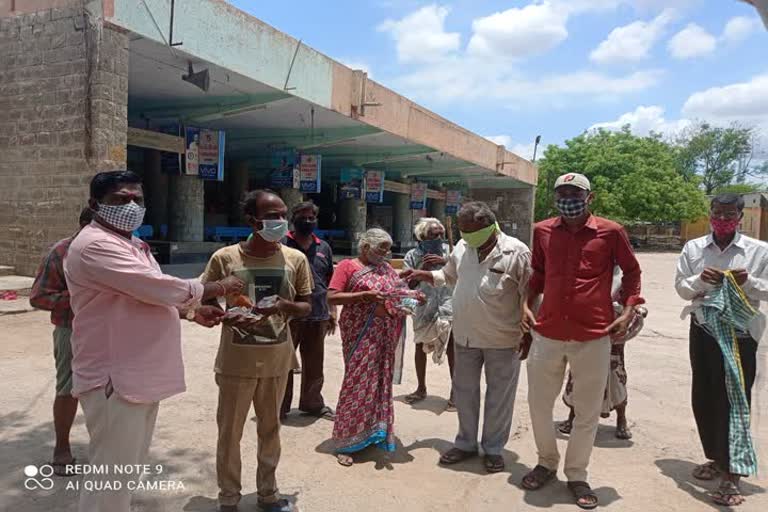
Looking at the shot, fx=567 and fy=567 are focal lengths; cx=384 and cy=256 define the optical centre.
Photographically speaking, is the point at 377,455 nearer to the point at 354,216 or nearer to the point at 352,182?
the point at 352,182

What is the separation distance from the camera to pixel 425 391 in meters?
5.23

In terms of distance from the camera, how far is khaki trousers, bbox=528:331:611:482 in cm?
315

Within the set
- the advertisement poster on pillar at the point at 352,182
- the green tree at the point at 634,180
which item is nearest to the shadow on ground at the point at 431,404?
the advertisement poster on pillar at the point at 352,182

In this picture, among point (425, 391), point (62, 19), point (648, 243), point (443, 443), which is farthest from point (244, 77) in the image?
point (648, 243)

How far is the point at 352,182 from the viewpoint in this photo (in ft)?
64.1

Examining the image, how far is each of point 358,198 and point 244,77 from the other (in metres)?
10.1

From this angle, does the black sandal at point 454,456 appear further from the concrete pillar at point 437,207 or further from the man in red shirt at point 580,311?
the concrete pillar at point 437,207

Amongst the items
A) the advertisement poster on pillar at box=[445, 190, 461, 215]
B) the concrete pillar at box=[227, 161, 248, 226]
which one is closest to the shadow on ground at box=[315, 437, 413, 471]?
the concrete pillar at box=[227, 161, 248, 226]

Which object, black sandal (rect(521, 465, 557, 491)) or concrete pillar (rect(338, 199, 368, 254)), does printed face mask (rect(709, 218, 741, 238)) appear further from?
concrete pillar (rect(338, 199, 368, 254))

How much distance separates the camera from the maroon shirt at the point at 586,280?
3.12m

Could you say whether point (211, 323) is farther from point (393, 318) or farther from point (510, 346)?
point (510, 346)

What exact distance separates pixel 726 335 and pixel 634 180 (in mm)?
32253

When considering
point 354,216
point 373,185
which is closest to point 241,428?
point 373,185

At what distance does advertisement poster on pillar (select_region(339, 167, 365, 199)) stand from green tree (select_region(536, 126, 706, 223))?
718 inches
